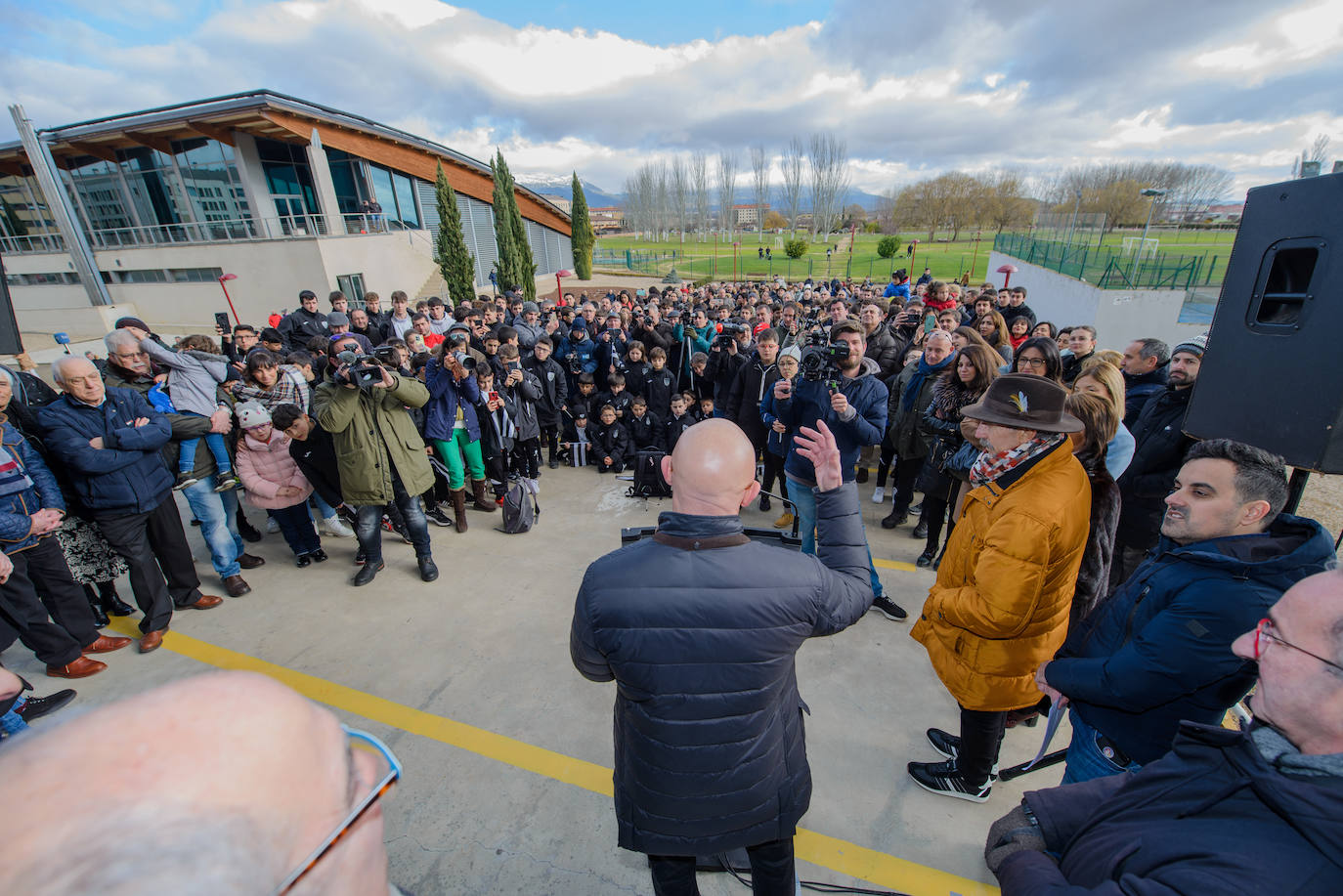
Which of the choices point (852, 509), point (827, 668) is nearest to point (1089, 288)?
point (827, 668)

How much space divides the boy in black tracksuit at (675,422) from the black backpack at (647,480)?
0.59 metres

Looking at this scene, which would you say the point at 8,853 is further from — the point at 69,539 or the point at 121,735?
the point at 69,539

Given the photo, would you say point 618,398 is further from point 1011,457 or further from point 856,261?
point 856,261

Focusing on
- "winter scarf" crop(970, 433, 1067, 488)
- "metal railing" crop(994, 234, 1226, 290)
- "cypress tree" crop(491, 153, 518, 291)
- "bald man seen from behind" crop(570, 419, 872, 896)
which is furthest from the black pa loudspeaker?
"cypress tree" crop(491, 153, 518, 291)

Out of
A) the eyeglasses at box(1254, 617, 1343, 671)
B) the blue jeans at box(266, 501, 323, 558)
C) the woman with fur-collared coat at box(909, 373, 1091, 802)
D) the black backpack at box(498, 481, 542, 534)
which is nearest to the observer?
the eyeglasses at box(1254, 617, 1343, 671)

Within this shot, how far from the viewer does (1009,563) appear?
1.88 metres

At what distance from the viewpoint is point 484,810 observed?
7.93 ft

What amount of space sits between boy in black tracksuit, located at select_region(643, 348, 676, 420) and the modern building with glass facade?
50.9ft

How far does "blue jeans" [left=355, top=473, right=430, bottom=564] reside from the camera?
4.02 metres

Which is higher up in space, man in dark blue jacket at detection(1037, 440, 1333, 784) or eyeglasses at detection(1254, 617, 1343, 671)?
eyeglasses at detection(1254, 617, 1343, 671)

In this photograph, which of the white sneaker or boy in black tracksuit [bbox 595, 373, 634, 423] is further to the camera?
boy in black tracksuit [bbox 595, 373, 634, 423]

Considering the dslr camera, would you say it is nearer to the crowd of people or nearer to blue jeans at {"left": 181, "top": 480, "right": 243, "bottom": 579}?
the crowd of people

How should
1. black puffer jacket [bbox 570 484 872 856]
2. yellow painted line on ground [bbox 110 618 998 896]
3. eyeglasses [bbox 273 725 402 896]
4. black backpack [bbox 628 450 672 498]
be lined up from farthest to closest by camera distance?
black backpack [bbox 628 450 672 498], yellow painted line on ground [bbox 110 618 998 896], black puffer jacket [bbox 570 484 872 856], eyeglasses [bbox 273 725 402 896]

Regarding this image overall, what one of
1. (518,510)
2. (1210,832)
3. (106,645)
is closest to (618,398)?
(518,510)
